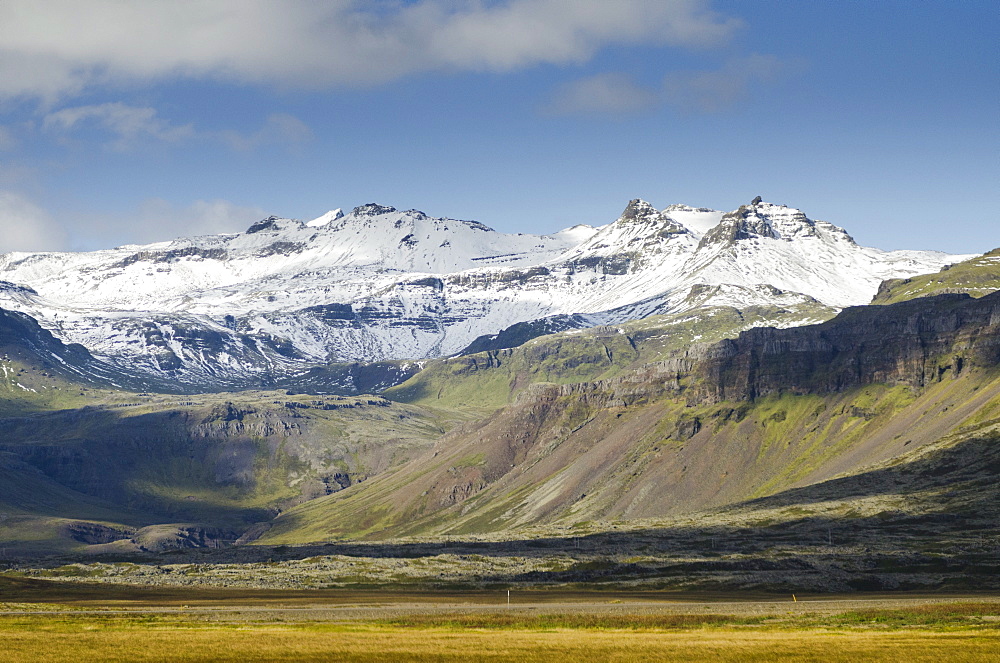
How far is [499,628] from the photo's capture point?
309 feet

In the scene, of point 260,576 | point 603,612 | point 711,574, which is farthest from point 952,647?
point 260,576

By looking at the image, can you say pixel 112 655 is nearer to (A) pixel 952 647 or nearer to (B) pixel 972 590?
(A) pixel 952 647

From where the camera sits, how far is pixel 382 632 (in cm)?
8931

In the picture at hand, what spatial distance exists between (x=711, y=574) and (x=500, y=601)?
168 ft

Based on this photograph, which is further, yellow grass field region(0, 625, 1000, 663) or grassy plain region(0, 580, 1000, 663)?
grassy plain region(0, 580, 1000, 663)

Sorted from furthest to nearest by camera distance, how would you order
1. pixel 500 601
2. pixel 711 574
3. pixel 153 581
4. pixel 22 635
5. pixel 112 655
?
1. pixel 153 581
2. pixel 711 574
3. pixel 500 601
4. pixel 22 635
5. pixel 112 655

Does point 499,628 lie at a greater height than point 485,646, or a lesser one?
lesser

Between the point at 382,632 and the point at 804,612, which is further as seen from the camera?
the point at 804,612

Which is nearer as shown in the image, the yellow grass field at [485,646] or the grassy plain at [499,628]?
the yellow grass field at [485,646]

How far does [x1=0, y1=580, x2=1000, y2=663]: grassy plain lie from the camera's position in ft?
236

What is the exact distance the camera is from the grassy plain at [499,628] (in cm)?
7200

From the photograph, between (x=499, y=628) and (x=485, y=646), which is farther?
(x=499, y=628)

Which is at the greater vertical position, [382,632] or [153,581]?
[382,632]

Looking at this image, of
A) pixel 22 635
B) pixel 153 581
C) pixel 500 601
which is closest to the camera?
Answer: pixel 22 635
